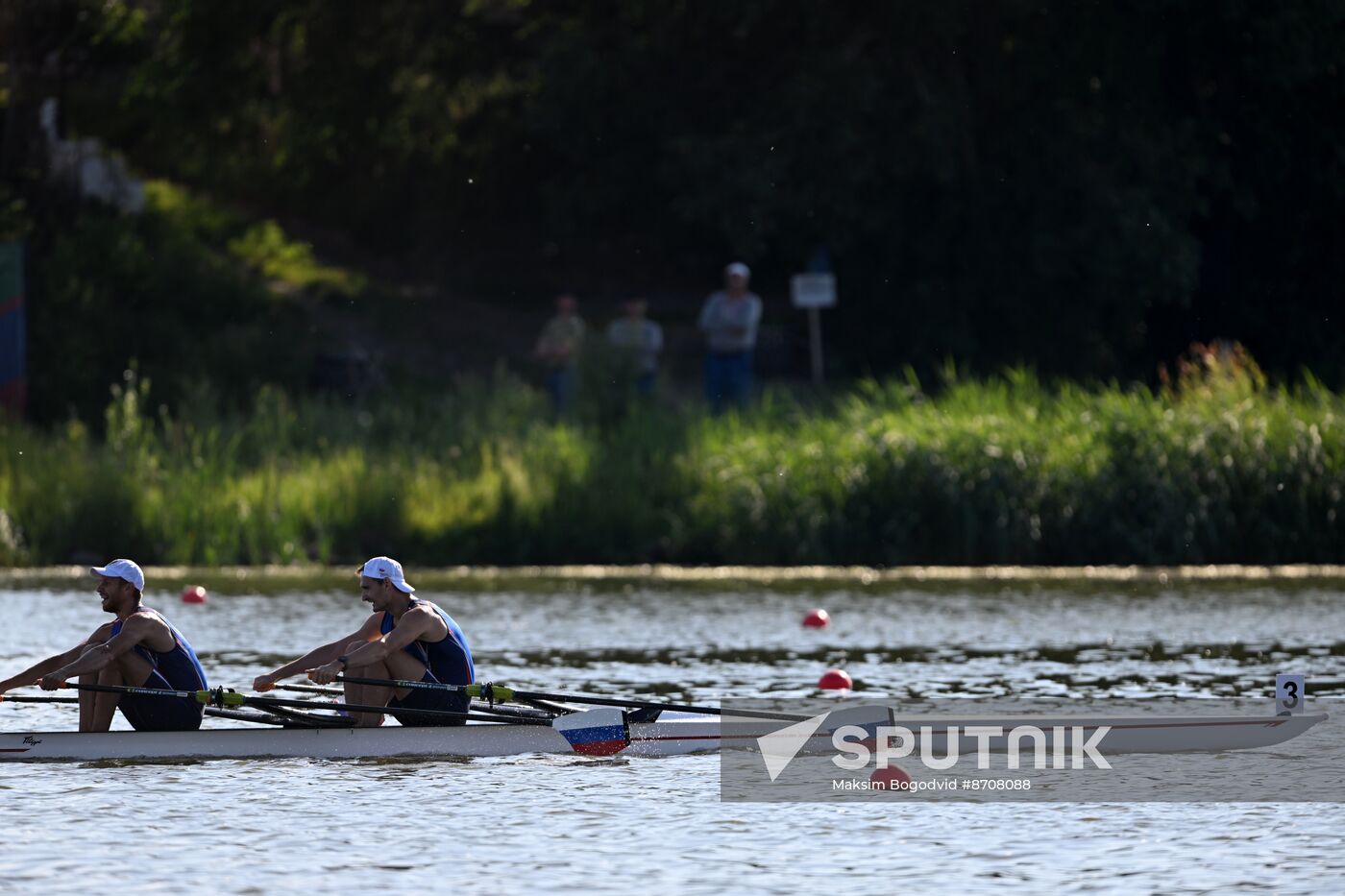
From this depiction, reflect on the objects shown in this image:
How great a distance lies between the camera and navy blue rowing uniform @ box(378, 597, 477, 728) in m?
13.4

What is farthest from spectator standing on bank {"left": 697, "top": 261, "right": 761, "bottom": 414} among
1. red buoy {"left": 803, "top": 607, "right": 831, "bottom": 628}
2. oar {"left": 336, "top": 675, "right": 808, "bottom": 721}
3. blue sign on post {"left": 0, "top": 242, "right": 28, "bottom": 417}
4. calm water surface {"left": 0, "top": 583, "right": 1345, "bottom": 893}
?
oar {"left": 336, "top": 675, "right": 808, "bottom": 721}

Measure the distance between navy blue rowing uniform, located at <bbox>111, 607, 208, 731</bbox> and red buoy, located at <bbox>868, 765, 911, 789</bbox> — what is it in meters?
3.88

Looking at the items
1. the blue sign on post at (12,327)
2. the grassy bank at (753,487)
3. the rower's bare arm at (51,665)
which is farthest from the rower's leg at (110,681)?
the blue sign on post at (12,327)

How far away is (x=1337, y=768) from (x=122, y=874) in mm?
6539

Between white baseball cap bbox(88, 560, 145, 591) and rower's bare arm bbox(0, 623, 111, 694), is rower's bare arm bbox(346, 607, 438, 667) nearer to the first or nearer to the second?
white baseball cap bbox(88, 560, 145, 591)

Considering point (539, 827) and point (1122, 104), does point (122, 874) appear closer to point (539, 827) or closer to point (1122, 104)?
point (539, 827)

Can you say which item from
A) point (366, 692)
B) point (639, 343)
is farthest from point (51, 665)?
point (639, 343)

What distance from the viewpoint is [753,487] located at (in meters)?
23.7

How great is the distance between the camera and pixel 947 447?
918 inches

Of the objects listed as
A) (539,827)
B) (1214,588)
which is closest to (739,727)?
(539,827)

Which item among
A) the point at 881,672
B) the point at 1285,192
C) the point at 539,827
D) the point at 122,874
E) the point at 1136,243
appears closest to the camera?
the point at 122,874

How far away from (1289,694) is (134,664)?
21.3 feet

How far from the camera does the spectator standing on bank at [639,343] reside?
27.0m

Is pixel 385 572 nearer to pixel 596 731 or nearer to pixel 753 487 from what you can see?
pixel 596 731
